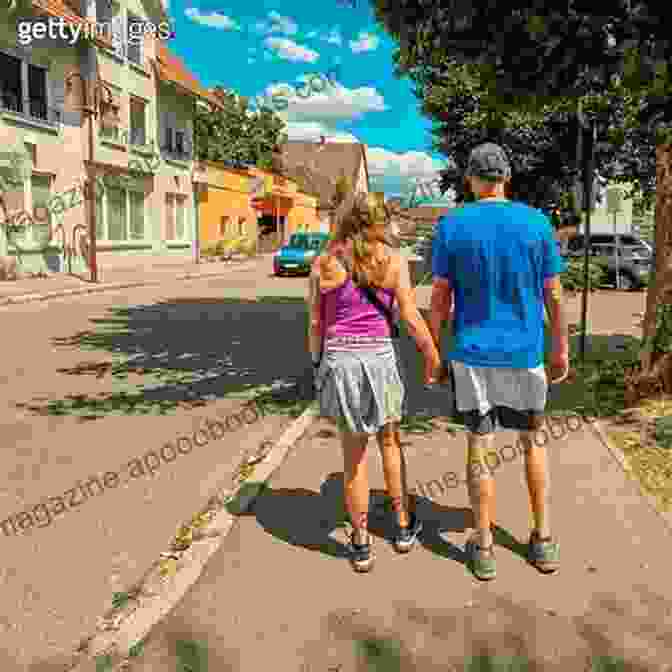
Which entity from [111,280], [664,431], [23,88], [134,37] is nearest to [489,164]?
[664,431]

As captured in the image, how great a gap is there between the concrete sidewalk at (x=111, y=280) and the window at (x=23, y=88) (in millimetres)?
4623

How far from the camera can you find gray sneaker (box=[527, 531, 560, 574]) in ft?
10.8

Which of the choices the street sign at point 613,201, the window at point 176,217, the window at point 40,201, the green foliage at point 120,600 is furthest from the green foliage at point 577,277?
the window at point 176,217

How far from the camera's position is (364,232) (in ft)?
10.4

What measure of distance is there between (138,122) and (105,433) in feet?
74.4

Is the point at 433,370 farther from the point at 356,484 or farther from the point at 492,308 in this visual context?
the point at 356,484

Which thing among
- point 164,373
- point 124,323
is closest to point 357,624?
point 164,373

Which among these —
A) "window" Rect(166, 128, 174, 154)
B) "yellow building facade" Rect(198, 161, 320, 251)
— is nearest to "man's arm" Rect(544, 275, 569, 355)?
"window" Rect(166, 128, 174, 154)

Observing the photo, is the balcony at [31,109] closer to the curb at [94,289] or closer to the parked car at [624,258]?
the curb at [94,289]

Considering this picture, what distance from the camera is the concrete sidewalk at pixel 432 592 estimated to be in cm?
271

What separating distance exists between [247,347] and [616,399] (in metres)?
5.08

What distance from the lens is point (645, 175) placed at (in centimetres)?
1912

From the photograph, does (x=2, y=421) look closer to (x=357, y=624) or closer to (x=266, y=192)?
(x=357, y=624)

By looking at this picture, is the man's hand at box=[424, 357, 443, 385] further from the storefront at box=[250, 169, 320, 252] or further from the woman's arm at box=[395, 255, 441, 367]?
the storefront at box=[250, 169, 320, 252]
